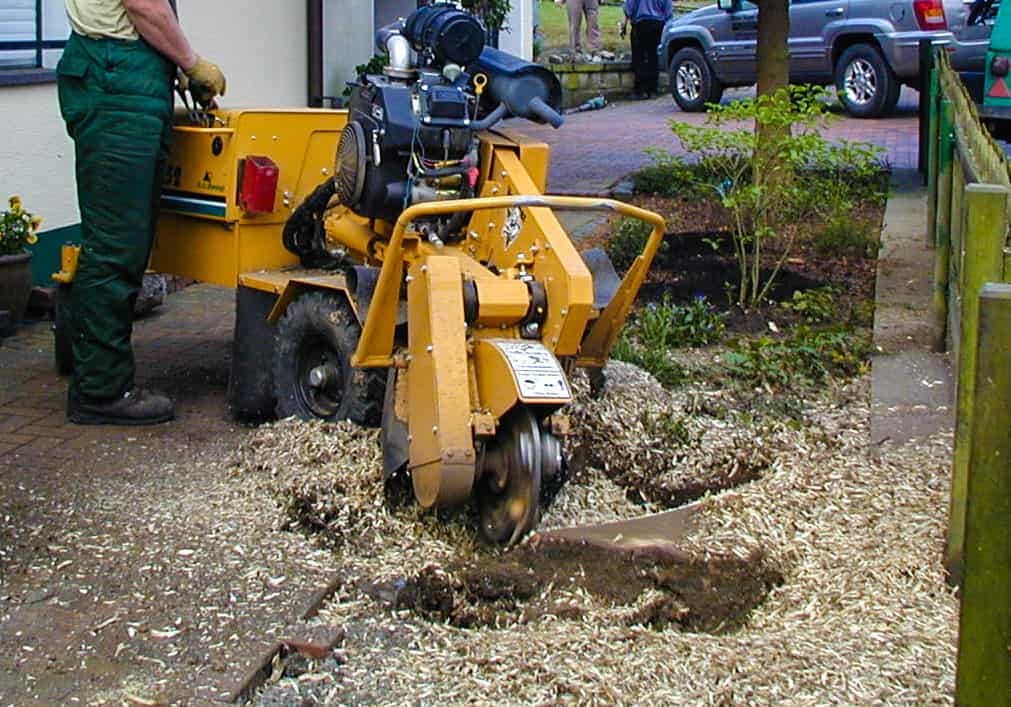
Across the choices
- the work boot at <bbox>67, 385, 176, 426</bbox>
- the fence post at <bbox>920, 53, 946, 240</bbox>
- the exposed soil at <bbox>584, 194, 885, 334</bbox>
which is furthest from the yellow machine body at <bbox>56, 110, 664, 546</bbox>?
the fence post at <bbox>920, 53, 946, 240</bbox>

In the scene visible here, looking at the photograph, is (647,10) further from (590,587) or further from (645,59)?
(590,587)

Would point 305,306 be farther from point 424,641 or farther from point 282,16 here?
point 282,16

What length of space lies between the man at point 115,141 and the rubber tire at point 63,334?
0.53 m

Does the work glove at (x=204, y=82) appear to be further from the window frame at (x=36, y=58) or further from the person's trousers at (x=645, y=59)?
the person's trousers at (x=645, y=59)

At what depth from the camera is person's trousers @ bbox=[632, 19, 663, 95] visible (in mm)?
22906

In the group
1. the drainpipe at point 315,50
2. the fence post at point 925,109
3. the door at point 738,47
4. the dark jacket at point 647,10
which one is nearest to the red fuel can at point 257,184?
the drainpipe at point 315,50

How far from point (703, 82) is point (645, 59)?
291 cm

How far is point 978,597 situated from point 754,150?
20.9 feet

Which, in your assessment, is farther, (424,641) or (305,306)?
(305,306)

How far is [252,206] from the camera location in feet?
21.1

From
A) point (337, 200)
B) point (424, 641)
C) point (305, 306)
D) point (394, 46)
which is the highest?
point (394, 46)

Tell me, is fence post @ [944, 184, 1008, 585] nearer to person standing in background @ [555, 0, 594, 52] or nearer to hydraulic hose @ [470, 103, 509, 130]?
hydraulic hose @ [470, 103, 509, 130]

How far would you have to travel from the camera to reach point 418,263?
5309 mm

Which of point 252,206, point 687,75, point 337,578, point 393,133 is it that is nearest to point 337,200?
point 252,206
